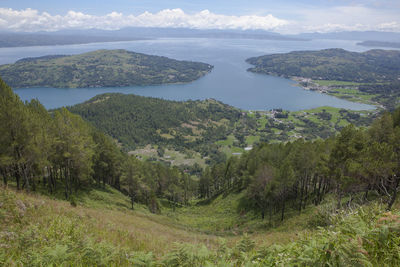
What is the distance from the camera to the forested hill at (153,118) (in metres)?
157

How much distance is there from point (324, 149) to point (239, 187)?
74.9ft

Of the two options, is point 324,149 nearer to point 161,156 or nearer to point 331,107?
point 161,156

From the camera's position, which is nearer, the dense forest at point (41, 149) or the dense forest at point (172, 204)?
the dense forest at point (172, 204)

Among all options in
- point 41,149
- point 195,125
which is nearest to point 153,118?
point 195,125

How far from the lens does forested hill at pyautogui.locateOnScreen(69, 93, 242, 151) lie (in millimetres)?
157312

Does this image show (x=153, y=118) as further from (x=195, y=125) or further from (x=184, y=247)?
(x=184, y=247)

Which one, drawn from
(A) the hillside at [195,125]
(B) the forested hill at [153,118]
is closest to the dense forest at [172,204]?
(A) the hillside at [195,125]

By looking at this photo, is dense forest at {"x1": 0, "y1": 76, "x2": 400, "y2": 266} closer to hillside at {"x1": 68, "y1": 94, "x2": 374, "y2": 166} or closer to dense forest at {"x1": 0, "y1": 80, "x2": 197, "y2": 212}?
dense forest at {"x1": 0, "y1": 80, "x2": 197, "y2": 212}

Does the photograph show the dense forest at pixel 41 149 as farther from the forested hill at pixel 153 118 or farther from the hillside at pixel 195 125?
the forested hill at pixel 153 118

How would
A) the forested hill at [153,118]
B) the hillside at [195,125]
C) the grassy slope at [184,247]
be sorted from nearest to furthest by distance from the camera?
the grassy slope at [184,247] < the hillside at [195,125] < the forested hill at [153,118]

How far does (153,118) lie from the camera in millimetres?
175375

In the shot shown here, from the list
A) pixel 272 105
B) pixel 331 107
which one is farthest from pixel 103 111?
pixel 331 107

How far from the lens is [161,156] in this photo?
432ft

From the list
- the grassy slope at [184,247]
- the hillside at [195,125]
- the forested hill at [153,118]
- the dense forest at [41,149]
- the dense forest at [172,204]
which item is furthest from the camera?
the forested hill at [153,118]
